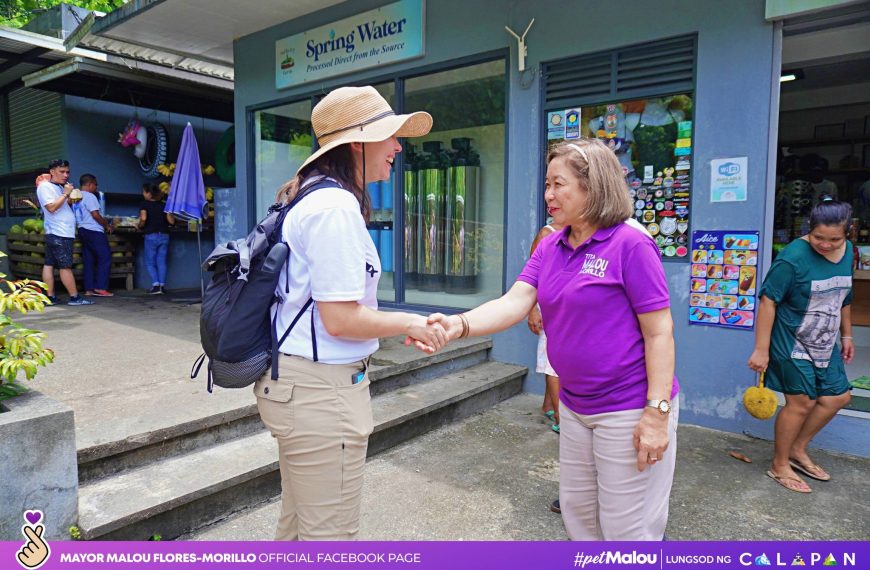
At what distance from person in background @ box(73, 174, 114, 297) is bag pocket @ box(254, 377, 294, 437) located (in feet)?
25.7

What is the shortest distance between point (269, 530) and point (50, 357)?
4.24 feet

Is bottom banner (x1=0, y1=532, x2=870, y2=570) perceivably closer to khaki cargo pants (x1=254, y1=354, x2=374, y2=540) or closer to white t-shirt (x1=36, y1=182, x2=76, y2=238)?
khaki cargo pants (x1=254, y1=354, x2=374, y2=540)

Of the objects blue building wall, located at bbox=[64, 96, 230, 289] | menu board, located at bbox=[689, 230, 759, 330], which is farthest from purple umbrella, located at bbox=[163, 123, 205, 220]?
menu board, located at bbox=[689, 230, 759, 330]

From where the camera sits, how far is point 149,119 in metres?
9.89

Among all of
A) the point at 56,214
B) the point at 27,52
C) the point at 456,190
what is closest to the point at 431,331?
the point at 456,190

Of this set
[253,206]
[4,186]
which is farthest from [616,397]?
[4,186]

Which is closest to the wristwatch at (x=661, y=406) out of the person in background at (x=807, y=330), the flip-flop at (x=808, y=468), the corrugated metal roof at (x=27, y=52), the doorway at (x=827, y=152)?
the person in background at (x=807, y=330)

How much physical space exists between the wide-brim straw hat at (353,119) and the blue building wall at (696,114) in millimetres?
3201

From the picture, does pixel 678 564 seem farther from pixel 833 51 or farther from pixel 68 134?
pixel 68 134

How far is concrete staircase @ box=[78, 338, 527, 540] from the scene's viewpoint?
2.58 m

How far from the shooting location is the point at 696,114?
13.9 feet

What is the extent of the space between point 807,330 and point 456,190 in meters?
3.46

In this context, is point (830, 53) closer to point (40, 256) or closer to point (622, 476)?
point (622, 476)

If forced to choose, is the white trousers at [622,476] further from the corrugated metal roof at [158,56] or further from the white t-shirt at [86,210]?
the white t-shirt at [86,210]
